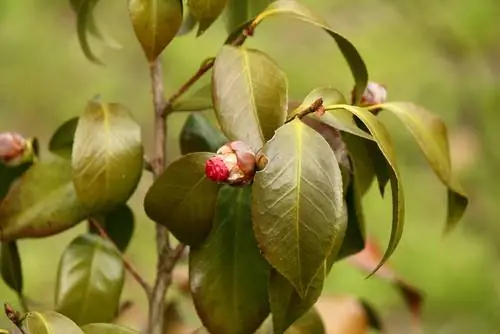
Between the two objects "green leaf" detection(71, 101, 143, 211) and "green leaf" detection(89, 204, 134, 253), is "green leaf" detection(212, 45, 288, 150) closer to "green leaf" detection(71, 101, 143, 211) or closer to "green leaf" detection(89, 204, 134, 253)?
"green leaf" detection(71, 101, 143, 211)

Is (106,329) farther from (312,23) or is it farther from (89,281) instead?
(312,23)

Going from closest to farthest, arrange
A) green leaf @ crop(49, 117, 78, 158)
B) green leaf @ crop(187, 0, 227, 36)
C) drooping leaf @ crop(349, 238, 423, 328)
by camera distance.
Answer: green leaf @ crop(187, 0, 227, 36), green leaf @ crop(49, 117, 78, 158), drooping leaf @ crop(349, 238, 423, 328)

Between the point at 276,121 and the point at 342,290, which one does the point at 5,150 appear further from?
the point at 342,290

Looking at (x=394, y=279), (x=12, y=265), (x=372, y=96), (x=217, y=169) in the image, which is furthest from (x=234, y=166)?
(x=394, y=279)

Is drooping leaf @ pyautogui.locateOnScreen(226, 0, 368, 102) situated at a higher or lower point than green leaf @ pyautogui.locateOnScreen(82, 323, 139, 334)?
higher

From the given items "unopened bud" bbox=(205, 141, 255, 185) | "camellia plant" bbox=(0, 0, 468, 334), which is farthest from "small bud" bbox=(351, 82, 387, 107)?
"unopened bud" bbox=(205, 141, 255, 185)

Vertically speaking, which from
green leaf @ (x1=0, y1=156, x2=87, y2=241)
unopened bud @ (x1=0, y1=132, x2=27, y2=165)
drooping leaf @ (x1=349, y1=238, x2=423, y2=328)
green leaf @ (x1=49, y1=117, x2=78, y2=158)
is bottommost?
drooping leaf @ (x1=349, y1=238, x2=423, y2=328)

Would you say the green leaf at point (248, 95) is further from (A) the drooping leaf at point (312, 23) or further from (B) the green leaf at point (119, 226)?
(B) the green leaf at point (119, 226)
